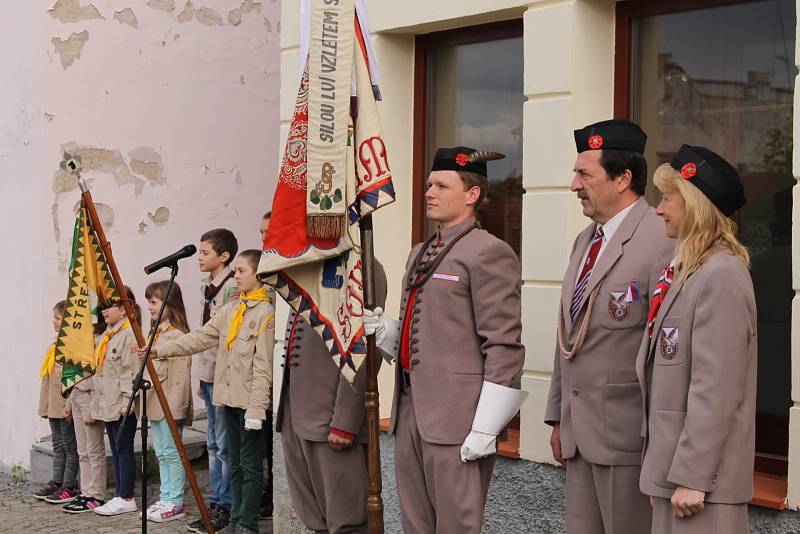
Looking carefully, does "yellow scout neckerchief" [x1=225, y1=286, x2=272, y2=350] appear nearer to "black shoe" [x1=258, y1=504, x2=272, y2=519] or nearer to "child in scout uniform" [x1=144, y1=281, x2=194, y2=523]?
"child in scout uniform" [x1=144, y1=281, x2=194, y2=523]

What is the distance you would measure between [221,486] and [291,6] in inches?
111

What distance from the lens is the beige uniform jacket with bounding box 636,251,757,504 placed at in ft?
11.1

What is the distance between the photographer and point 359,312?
170 inches

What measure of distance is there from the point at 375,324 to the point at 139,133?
206 inches

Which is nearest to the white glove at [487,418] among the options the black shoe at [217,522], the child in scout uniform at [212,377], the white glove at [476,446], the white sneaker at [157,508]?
the white glove at [476,446]

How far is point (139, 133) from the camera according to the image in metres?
9.12

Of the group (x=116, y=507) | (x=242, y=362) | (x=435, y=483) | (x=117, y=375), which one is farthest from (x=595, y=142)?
(x=116, y=507)

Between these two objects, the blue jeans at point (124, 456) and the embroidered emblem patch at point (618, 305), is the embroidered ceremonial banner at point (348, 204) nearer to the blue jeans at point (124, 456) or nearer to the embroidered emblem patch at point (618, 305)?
the embroidered emblem patch at point (618, 305)

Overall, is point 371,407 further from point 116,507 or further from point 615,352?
point 116,507

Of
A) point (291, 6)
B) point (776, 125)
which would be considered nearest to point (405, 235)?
point (291, 6)

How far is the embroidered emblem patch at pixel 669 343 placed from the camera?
139 inches

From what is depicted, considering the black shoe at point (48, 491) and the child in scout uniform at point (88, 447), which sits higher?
the child in scout uniform at point (88, 447)

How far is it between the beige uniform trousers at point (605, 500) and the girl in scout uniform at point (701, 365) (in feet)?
0.85

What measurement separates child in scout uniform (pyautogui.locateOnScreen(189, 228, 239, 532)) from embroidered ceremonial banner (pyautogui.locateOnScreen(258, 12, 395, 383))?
2.62 meters
